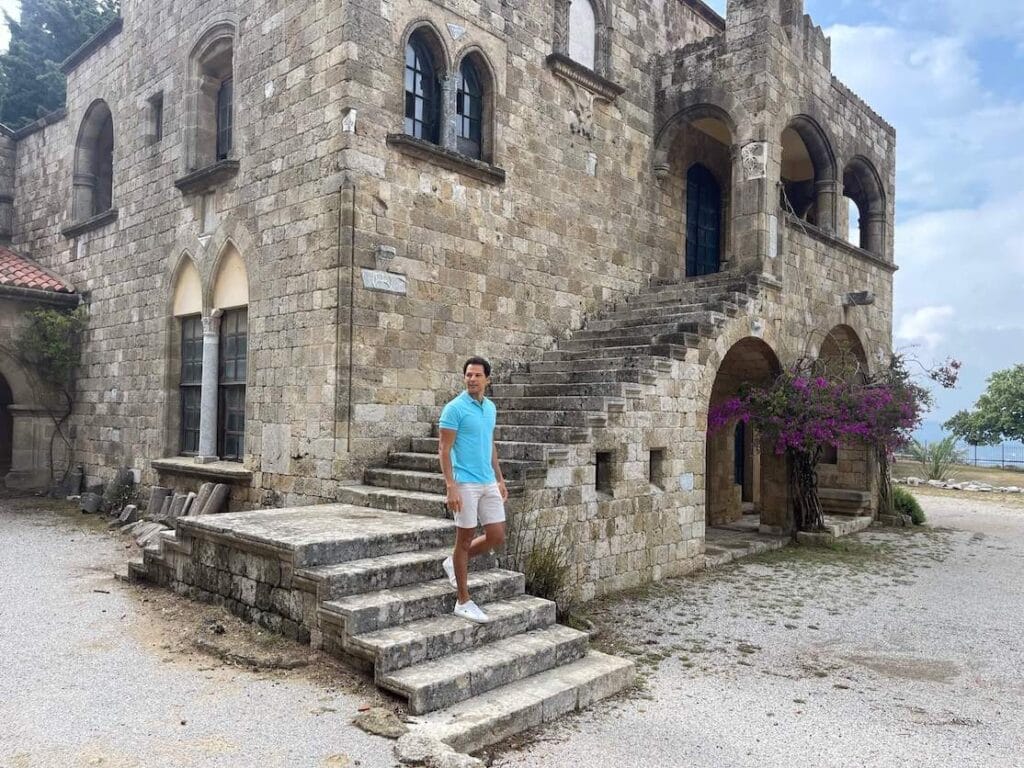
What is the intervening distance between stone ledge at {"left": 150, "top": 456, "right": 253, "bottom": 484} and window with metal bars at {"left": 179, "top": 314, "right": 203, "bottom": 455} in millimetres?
277

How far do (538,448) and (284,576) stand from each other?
8.65 ft

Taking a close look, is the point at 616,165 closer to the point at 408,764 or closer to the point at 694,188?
the point at 694,188

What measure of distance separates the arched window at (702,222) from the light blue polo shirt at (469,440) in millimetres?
8431

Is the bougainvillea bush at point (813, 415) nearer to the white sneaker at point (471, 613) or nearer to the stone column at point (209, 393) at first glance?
the white sneaker at point (471, 613)

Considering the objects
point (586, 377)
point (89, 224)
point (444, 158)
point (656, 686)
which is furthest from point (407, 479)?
point (89, 224)

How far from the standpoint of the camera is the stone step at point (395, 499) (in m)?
6.59

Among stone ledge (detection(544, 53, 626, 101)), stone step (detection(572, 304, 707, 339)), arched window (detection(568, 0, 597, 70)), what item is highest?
arched window (detection(568, 0, 597, 70))

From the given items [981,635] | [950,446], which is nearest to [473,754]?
[981,635]

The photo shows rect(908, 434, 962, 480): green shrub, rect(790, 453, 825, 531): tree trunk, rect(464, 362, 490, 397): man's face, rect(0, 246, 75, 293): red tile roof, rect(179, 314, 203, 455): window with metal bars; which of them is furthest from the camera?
rect(908, 434, 962, 480): green shrub

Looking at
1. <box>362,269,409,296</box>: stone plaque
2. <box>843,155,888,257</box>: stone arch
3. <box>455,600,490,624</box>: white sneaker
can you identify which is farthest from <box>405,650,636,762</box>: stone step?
<box>843,155,888,257</box>: stone arch

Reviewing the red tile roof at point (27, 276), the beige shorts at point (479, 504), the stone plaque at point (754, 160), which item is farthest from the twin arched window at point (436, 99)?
the red tile roof at point (27, 276)

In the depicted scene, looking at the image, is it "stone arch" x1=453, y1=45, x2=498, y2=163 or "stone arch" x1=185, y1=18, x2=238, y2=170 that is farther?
"stone arch" x1=185, y1=18, x2=238, y2=170

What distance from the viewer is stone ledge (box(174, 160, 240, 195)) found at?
9094 millimetres

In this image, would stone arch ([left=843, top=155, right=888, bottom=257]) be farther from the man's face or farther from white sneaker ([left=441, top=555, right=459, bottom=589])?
white sneaker ([left=441, top=555, right=459, bottom=589])
